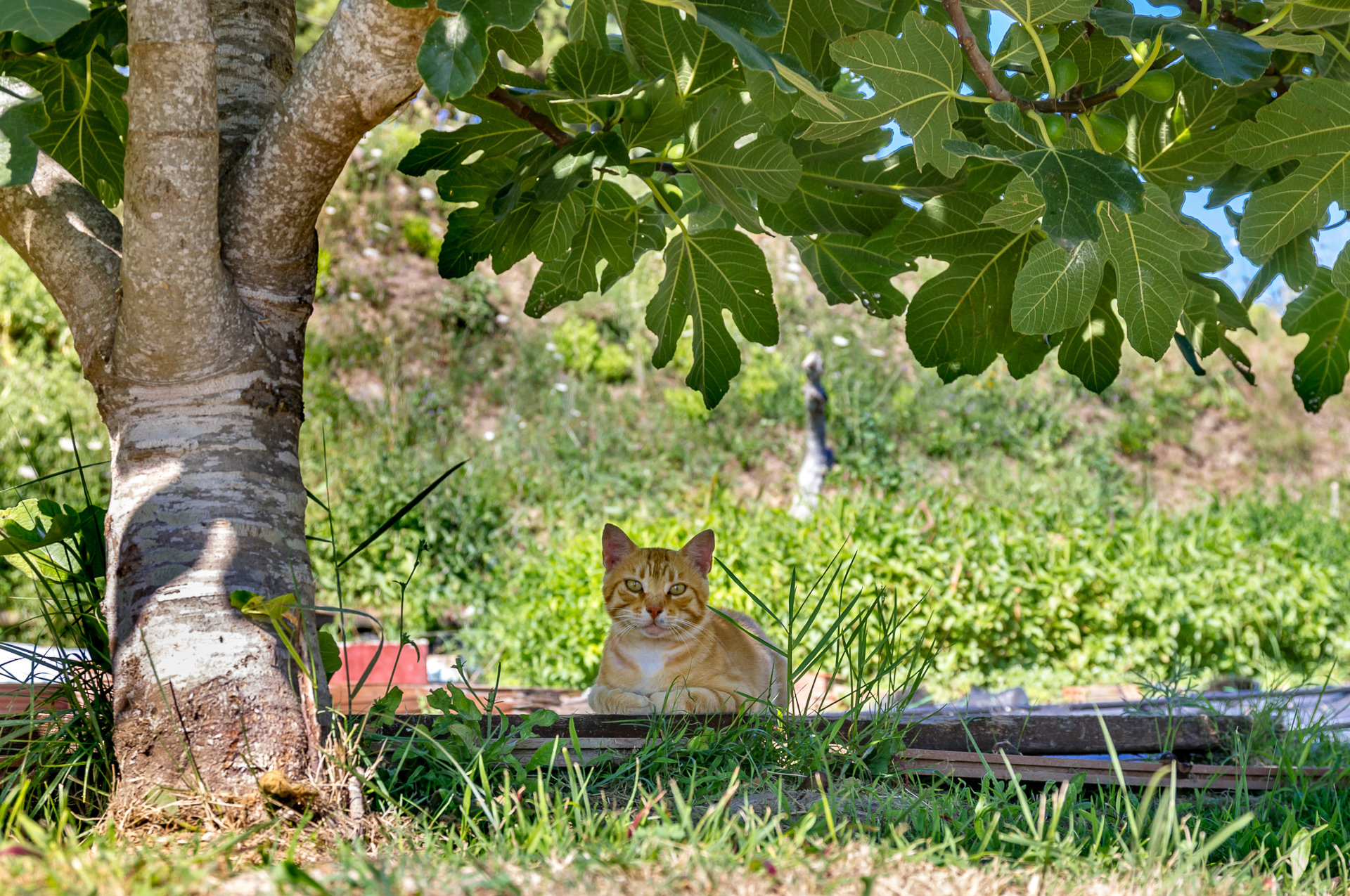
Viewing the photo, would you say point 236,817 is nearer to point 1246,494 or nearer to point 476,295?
point 476,295

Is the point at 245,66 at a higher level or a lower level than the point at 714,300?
higher

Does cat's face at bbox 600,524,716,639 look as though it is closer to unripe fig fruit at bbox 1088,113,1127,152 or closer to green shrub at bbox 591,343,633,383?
unripe fig fruit at bbox 1088,113,1127,152

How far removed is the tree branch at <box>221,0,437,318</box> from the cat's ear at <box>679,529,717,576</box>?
3.98ft

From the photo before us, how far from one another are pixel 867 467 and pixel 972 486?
0.89 meters

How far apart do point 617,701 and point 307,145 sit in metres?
1.40

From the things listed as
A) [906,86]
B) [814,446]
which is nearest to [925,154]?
[906,86]

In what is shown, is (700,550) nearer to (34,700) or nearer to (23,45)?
(34,700)

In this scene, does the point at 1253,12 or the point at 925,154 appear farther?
the point at 1253,12

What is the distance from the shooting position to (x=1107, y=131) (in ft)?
5.03

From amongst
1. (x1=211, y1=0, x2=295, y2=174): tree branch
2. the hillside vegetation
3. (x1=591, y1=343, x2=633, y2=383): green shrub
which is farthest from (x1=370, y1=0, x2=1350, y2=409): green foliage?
(x1=591, y1=343, x2=633, y2=383): green shrub

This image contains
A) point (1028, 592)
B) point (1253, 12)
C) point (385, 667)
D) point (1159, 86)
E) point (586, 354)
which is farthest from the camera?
point (586, 354)

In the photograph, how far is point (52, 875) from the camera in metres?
0.99

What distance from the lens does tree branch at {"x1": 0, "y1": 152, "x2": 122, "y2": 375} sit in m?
1.63

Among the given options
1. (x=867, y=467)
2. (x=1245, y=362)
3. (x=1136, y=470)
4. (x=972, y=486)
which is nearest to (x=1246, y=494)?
(x=1136, y=470)
